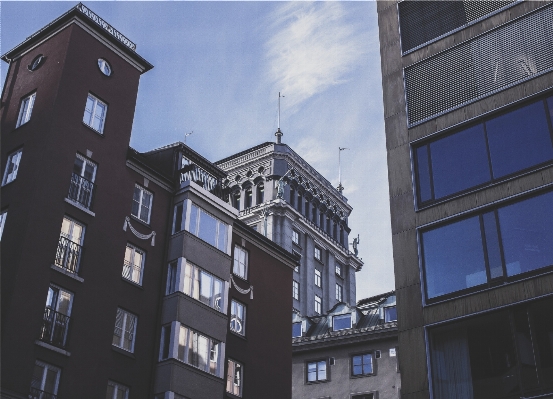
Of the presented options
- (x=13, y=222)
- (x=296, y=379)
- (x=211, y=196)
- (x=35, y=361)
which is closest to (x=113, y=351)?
(x=35, y=361)

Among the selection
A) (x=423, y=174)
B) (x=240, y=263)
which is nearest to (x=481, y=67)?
(x=423, y=174)

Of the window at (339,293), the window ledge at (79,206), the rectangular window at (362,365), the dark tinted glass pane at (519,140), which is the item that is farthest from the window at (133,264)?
the window at (339,293)

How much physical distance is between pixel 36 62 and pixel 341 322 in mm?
38494

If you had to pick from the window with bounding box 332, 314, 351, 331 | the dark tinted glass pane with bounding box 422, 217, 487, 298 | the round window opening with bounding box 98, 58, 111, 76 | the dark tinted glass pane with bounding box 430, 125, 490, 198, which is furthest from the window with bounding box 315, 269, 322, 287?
the dark tinted glass pane with bounding box 422, 217, 487, 298

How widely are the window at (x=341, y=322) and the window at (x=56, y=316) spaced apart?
124ft

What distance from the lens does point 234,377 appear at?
142 feet

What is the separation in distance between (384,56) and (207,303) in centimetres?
1700

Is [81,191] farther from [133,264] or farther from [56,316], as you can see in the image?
[56,316]

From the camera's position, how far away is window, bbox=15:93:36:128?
132 feet

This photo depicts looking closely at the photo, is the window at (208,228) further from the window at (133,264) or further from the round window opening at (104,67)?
the round window opening at (104,67)

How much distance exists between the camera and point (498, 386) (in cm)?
2377

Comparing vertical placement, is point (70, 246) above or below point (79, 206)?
below

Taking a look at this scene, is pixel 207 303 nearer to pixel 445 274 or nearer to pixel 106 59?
pixel 106 59

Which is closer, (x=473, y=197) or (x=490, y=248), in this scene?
(x=490, y=248)
